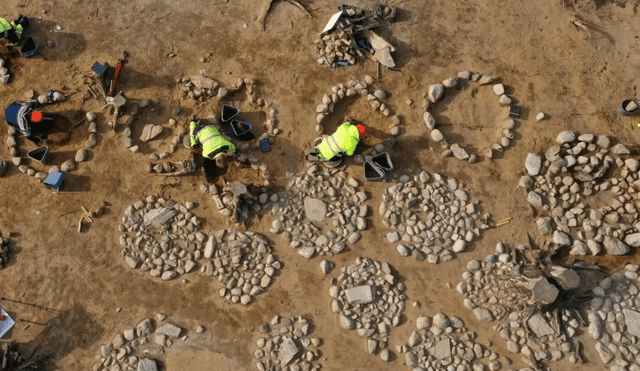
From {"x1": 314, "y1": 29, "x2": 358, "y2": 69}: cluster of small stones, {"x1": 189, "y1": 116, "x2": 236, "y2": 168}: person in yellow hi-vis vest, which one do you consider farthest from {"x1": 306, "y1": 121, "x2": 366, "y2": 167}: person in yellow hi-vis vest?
{"x1": 189, "y1": 116, "x2": 236, "y2": 168}: person in yellow hi-vis vest

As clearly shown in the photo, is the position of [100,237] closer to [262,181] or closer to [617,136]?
[262,181]

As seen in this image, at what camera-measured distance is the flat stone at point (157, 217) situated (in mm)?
10117

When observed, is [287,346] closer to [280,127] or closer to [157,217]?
[157,217]

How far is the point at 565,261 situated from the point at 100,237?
434 inches

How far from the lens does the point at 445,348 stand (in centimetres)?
962

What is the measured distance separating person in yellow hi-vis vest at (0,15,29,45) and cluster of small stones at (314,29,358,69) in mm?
7417

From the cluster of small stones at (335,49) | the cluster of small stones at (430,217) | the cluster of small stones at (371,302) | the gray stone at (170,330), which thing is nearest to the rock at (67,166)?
the gray stone at (170,330)

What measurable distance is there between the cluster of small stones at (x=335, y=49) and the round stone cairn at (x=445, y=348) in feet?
21.3

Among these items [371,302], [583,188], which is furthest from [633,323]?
[371,302]

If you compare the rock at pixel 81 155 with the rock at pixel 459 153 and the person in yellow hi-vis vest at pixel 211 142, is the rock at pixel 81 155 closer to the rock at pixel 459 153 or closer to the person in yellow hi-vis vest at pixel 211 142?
the person in yellow hi-vis vest at pixel 211 142

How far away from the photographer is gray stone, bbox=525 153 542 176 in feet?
33.4

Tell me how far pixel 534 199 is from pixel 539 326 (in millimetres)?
2891

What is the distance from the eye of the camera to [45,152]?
1031 centimetres

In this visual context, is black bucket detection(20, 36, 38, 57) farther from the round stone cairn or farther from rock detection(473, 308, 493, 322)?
rock detection(473, 308, 493, 322)
